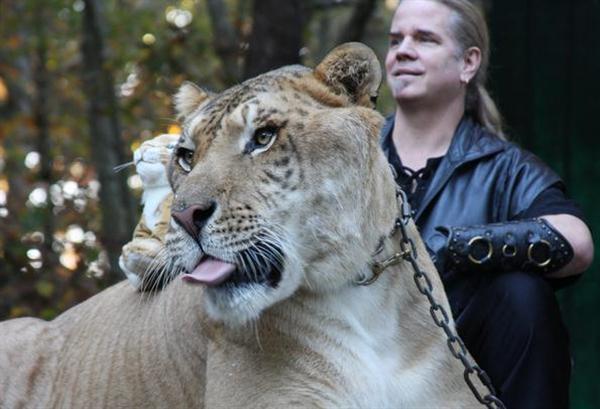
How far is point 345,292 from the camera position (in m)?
3.89

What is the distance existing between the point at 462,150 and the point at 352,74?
1.21 meters

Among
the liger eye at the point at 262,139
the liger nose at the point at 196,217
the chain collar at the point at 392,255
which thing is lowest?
the chain collar at the point at 392,255

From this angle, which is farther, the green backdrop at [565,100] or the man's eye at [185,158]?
the green backdrop at [565,100]

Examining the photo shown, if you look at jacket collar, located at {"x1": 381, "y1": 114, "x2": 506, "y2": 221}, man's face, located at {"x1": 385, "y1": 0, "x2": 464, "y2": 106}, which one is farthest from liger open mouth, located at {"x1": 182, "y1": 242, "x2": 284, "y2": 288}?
man's face, located at {"x1": 385, "y1": 0, "x2": 464, "y2": 106}

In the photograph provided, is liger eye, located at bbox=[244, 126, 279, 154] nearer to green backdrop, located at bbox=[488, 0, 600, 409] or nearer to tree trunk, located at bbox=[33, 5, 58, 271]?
green backdrop, located at bbox=[488, 0, 600, 409]

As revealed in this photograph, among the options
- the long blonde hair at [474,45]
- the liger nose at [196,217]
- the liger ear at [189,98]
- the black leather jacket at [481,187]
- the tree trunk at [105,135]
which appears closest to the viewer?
the liger nose at [196,217]

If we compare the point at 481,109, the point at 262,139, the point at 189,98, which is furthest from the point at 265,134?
the point at 481,109

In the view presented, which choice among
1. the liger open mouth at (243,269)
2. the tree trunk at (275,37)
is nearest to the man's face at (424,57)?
the liger open mouth at (243,269)

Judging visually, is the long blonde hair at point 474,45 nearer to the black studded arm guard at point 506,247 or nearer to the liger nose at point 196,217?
the black studded arm guard at point 506,247

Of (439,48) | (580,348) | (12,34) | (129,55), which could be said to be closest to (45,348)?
(439,48)

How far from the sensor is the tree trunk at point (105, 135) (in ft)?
29.1

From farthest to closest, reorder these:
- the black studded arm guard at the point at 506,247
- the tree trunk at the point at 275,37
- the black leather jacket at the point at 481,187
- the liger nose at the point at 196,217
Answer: the tree trunk at the point at 275,37 < the black leather jacket at the point at 481,187 < the black studded arm guard at the point at 506,247 < the liger nose at the point at 196,217

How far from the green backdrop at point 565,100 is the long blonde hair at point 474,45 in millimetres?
1067

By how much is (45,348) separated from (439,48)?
200cm
